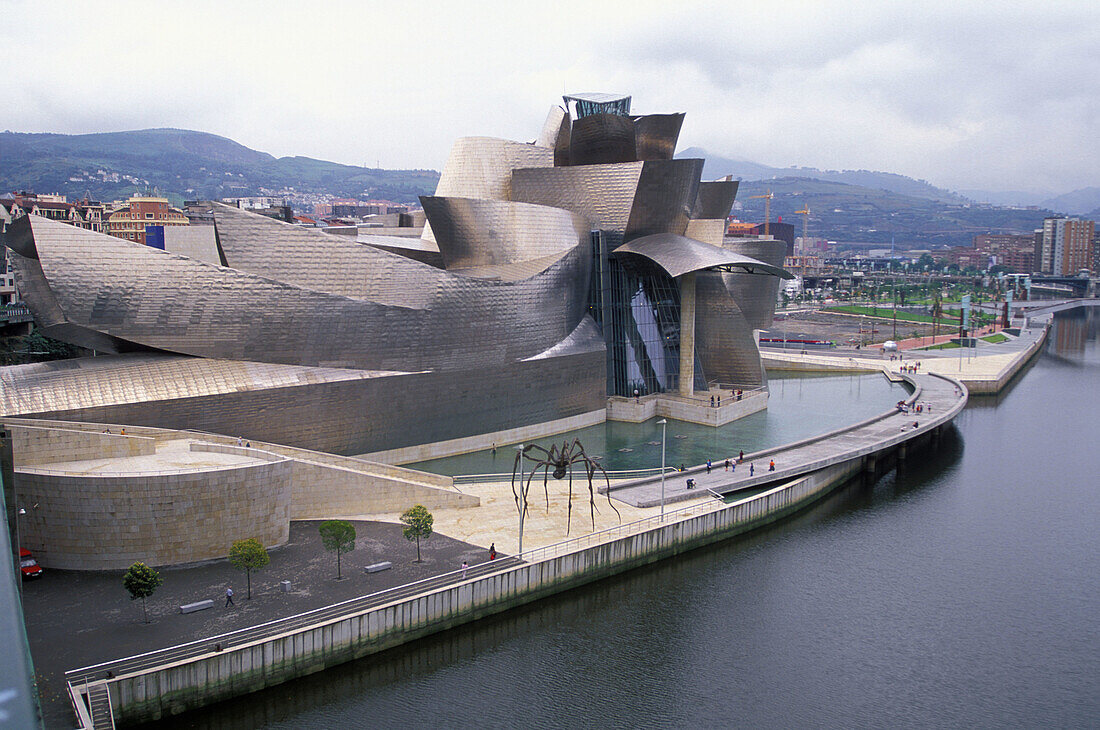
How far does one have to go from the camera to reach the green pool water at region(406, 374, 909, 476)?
116ft

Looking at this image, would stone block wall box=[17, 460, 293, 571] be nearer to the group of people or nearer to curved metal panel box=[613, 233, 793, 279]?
curved metal panel box=[613, 233, 793, 279]

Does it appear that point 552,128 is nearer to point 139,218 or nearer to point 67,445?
point 67,445

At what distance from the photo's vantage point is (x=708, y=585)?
1006 inches

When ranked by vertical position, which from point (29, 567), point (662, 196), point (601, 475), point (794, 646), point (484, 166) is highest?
point (484, 166)

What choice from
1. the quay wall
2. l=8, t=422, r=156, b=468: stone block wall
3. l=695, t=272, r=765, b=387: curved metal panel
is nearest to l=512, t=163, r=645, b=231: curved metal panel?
l=695, t=272, r=765, b=387: curved metal panel

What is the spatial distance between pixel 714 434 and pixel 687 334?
6854mm

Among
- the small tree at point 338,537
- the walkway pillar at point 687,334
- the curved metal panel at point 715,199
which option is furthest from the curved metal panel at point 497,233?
the small tree at point 338,537

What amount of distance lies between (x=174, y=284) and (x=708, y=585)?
20075 millimetres

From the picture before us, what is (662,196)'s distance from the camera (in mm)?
43625

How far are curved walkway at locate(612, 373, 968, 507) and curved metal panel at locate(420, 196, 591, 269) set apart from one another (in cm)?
1325

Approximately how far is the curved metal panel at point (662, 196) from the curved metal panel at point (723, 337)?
448 centimetres

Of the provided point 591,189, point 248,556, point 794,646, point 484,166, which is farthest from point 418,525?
point 484,166

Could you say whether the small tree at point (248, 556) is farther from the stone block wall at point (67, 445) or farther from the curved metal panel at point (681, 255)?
the curved metal panel at point (681, 255)

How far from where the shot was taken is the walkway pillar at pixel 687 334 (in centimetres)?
4491
